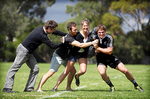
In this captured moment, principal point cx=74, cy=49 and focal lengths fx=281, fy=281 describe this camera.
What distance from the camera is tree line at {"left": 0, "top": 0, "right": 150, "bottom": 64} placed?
1681 inches

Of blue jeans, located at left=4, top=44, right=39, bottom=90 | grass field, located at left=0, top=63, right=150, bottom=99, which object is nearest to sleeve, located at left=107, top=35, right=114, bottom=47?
grass field, located at left=0, top=63, right=150, bottom=99

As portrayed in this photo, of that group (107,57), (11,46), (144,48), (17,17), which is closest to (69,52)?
(107,57)

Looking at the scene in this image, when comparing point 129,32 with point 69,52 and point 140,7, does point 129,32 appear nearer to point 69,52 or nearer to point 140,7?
point 140,7

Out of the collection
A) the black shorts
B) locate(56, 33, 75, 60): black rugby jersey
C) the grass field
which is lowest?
the grass field

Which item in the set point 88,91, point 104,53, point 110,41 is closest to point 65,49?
point 104,53

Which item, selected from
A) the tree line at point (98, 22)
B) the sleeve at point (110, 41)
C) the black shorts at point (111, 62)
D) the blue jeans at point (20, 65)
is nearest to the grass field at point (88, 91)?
the blue jeans at point (20, 65)

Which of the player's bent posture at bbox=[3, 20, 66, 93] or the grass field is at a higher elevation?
the player's bent posture at bbox=[3, 20, 66, 93]

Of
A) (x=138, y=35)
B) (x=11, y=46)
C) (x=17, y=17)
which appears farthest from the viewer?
(x=17, y=17)

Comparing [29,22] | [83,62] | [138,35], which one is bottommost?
[83,62]

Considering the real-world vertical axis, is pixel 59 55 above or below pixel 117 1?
below

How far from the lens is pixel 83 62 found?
8.28 meters

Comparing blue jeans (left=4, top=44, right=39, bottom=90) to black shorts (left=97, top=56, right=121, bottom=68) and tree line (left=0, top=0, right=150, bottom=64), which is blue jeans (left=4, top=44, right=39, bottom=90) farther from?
tree line (left=0, top=0, right=150, bottom=64)

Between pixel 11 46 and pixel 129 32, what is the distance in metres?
19.1

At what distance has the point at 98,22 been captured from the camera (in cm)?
4650
